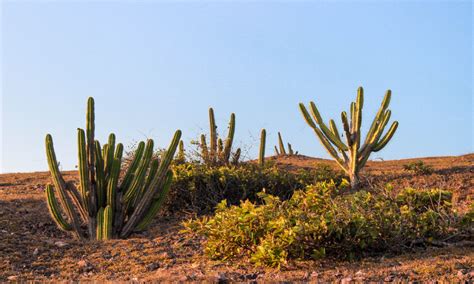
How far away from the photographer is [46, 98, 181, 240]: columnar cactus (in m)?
8.95

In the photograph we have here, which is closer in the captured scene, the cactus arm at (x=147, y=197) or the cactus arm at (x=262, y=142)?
the cactus arm at (x=147, y=197)

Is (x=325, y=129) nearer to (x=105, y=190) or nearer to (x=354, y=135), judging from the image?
(x=354, y=135)

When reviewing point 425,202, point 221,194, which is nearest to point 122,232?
point 221,194

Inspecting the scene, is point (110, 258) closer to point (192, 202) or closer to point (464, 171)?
point (192, 202)

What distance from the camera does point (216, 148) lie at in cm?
1380

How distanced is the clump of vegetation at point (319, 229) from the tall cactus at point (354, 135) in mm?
4703

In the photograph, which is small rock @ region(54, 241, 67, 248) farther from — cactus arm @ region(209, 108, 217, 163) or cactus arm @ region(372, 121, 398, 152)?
cactus arm @ region(372, 121, 398, 152)

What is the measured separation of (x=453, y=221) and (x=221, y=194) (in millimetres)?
4874

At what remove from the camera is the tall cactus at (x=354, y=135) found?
478 inches

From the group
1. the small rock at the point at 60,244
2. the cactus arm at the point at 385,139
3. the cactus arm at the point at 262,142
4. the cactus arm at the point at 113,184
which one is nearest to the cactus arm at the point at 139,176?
the cactus arm at the point at 113,184

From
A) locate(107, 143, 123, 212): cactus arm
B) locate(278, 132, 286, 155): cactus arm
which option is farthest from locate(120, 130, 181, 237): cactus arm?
locate(278, 132, 286, 155): cactus arm

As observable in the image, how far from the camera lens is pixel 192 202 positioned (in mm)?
10555

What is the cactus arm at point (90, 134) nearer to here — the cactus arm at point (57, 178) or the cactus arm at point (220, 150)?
the cactus arm at point (57, 178)

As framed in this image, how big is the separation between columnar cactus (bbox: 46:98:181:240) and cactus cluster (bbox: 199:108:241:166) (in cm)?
401
